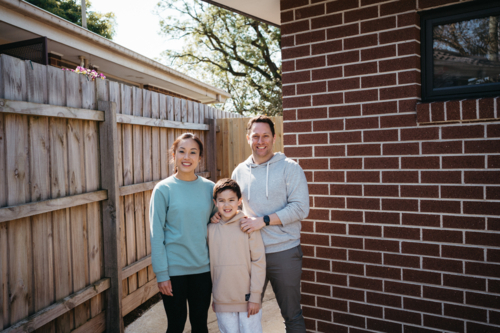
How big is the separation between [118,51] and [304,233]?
6256 mm

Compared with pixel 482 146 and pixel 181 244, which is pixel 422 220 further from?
pixel 181 244

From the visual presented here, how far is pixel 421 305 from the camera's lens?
8.39 ft

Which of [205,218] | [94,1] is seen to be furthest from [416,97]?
[94,1]

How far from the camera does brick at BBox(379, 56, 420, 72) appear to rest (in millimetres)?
2514

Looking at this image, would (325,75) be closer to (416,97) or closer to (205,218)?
(416,97)

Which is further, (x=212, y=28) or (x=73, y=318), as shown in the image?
(x=212, y=28)

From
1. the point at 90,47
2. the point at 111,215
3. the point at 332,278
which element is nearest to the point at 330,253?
the point at 332,278

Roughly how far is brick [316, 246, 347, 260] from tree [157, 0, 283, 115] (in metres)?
14.7

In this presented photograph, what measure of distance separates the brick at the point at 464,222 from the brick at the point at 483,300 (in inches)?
18.0

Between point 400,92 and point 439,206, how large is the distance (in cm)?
85

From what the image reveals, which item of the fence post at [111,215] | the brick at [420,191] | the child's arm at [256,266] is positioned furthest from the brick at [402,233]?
the fence post at [111,215]

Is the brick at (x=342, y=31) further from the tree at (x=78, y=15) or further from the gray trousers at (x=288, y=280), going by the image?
the tree at (x=78, y=15)

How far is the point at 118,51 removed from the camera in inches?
292

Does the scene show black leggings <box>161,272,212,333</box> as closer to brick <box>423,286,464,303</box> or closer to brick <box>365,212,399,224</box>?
brick <box>365,212,399,224</box>
